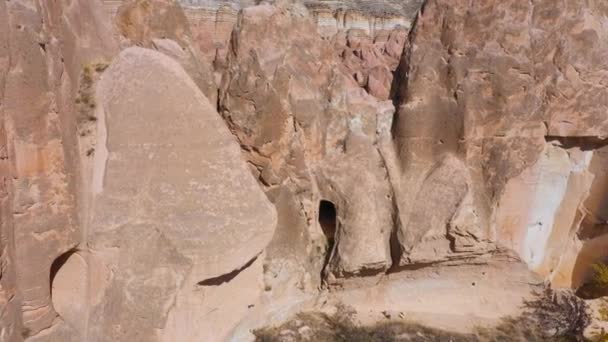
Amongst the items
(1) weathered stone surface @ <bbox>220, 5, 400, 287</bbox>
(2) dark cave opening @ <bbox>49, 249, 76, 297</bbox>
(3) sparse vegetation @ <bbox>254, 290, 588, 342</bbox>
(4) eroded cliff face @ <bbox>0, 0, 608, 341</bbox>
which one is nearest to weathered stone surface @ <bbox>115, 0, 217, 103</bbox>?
(4) eroded cliff face @ <bbox>0, 0, 608, 341</bbox>

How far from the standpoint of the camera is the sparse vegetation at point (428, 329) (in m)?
3.38

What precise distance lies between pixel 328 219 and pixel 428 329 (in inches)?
45.6

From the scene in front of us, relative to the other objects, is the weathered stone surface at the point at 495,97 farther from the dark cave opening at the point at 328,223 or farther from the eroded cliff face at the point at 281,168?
the dark cave opening at the point at 328,223

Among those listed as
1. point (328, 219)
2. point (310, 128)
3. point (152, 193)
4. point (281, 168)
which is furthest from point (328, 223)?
point (152, 193)

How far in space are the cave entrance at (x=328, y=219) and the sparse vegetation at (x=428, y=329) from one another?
59 cm

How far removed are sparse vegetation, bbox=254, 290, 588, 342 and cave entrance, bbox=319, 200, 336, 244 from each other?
593 mm

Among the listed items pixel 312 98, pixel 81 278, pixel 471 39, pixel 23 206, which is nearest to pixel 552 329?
pixel 471 39

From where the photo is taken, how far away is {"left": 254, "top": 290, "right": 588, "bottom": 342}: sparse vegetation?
11.1 feet

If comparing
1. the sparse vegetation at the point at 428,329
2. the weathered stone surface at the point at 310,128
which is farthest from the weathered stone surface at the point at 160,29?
the sparse vegetation at the point at 428,329

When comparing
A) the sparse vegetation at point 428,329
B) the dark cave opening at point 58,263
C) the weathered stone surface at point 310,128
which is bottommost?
the sparse vegetation at point 428,329

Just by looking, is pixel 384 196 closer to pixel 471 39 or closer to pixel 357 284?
pixel 357 284

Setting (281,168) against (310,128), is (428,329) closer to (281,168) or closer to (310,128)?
(281,168)

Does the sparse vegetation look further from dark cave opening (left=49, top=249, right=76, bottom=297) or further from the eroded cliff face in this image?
dark cave opening (left=49, top=249, right=76, bottom=297)

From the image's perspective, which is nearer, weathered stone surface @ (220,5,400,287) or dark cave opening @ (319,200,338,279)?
weathered stone surface @ (220,5,400,287)
